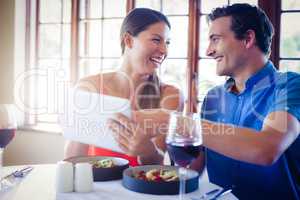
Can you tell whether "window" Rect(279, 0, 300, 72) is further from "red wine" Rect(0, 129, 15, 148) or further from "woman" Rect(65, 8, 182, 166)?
"red wine" Rect(0, 129, 15, 148)

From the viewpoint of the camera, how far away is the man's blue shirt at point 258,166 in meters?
1.46

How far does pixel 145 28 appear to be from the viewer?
1947 millimetres

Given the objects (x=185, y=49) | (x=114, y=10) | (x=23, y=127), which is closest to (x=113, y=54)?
(x=114, y=10)

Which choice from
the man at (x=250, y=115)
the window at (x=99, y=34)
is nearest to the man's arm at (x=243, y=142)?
the man at (x=250, y=115)

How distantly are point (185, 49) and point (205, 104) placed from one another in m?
1.29

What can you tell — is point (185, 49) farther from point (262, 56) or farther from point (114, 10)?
point (262, 56)

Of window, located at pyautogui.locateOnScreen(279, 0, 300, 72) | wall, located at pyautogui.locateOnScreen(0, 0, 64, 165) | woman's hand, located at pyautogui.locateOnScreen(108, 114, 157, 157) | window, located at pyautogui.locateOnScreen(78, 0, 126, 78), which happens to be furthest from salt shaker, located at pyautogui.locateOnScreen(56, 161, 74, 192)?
wall, located at pyautogui.locateOnScreen(0, 0, 64, 165)

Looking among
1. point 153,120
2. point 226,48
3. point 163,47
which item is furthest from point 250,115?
point 163,47

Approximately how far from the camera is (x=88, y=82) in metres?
2.12

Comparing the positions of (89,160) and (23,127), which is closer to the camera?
(89,160)

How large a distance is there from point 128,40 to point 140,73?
20 centimetres

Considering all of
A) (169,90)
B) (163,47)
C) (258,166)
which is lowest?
(258,166)

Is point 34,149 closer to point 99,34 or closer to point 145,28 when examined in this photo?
point 99,34

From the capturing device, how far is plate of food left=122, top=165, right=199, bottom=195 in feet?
3.39
